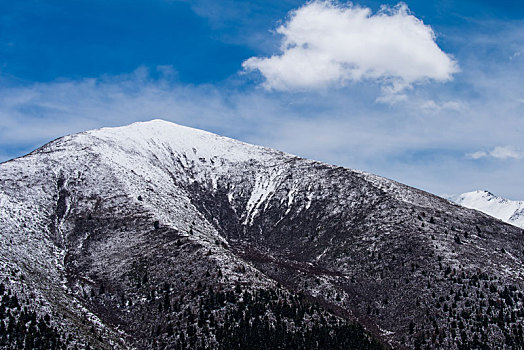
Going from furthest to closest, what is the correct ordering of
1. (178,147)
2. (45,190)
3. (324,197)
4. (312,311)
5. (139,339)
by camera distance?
1. (178,147)
2. (324,197)
3. (45,190)
4. (312,311)
5. (139,339)

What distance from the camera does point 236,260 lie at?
104 m

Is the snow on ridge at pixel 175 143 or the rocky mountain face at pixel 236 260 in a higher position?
the snow on ridge at pixel 175 143

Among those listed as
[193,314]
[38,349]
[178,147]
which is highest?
[178,147]

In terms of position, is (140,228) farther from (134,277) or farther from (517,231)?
(517,231)

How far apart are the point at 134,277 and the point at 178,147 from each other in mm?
90557

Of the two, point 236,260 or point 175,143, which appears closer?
point 236,260

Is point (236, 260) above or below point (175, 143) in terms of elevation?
below

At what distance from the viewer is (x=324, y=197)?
484ft

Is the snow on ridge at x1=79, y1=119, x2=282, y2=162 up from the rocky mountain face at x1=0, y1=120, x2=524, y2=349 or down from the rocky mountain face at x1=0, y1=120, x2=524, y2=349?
up

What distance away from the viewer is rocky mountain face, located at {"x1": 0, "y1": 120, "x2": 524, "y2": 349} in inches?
3223

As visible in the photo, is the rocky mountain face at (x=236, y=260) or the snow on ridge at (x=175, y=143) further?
the snow on ridge at (x=175, y=143)

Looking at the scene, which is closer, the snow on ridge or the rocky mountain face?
the rocky mountain face

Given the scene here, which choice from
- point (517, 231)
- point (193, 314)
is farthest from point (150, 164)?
point (517, 231)

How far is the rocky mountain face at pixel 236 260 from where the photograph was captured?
269 feet
